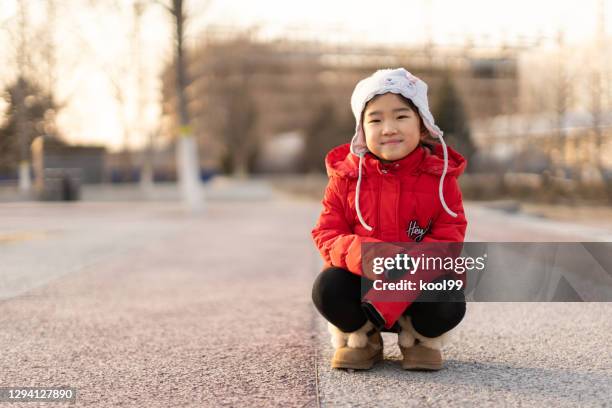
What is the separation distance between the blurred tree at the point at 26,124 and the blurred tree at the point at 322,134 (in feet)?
49.7

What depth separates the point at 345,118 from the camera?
37000 mm

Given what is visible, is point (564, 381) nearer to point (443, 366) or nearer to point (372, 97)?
point (443, 366)

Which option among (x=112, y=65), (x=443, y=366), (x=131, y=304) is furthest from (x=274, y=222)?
(x=112, y=65)

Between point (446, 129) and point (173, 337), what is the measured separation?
23960 millimetres

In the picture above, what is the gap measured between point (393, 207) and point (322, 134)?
33.3 metres

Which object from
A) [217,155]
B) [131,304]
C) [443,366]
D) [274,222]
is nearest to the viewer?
[443,366]

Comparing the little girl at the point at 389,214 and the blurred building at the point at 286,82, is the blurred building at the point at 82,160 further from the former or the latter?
the little girl at the point at 389,214

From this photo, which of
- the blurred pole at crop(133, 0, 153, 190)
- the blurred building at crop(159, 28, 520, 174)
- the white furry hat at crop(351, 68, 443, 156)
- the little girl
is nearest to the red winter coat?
the little girl

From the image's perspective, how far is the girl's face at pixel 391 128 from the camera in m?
2.85

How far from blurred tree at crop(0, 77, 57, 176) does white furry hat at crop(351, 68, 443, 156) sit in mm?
10732

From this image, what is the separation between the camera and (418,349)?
2902 mm

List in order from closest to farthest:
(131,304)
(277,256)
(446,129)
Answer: (131,304) < (277,256) < (446,129)

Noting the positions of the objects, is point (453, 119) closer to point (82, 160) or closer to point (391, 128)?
point (82, 160)

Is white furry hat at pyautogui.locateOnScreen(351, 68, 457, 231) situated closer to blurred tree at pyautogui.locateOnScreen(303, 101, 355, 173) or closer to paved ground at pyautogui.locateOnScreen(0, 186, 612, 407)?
paved ground at pyautogui.locateOnScreen(0, 186, 612, 407)
